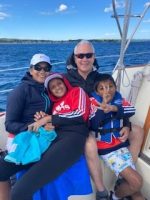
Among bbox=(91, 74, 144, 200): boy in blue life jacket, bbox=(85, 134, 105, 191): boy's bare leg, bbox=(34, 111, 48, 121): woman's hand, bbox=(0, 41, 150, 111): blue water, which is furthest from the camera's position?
bbox=(0, 41, 150, 111): blue water

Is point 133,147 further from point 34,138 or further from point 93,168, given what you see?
point 34,138

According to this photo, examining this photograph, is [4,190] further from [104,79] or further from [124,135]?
[104,79]

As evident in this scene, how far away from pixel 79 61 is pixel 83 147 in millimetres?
807

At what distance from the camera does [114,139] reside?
7.89 feet

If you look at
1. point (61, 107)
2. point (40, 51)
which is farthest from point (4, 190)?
point (40, 51)

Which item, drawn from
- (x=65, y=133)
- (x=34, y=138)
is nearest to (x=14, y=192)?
(x=34, y=138)

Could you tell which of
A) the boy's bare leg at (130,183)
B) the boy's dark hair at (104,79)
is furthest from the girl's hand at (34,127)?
the boy's bare leg at (130,183)

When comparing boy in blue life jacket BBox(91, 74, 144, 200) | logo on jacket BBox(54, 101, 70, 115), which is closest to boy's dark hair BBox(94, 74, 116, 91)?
boy in blue life jacket BBox(91, 74, 144, 200)

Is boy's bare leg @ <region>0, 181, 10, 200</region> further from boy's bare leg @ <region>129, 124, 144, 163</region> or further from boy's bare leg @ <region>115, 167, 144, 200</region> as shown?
boy's bare leg @ <region>129, 124, 144, 163</region>

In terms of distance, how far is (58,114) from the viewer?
7.93ft

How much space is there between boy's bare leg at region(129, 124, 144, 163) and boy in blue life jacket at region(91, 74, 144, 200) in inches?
3.2

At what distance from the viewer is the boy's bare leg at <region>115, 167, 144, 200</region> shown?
7.58 feet

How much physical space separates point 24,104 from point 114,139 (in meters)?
0.75

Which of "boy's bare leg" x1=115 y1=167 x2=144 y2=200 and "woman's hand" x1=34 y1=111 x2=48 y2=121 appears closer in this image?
"boy's bare leg" x1=115 y1=167 x2=144 y2=200
